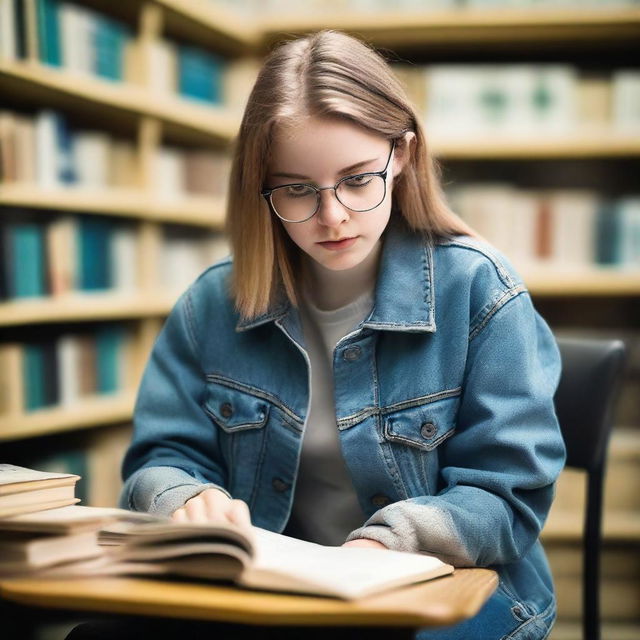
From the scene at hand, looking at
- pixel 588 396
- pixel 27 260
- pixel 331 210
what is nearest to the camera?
pixel 331 210

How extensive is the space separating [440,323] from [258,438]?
0.32 meters

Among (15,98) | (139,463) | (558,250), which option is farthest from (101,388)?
(558,250)

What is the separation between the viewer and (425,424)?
1143 millimetres

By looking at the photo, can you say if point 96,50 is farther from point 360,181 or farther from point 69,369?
point 360,181

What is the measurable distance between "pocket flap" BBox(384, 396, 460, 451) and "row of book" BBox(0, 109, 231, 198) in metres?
1.37

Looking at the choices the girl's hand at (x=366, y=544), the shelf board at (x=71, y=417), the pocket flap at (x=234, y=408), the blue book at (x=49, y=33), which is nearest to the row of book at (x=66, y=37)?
the blue book at (x=49, y=33)

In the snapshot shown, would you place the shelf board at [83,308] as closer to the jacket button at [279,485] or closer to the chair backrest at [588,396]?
the jacket button at [279,485]

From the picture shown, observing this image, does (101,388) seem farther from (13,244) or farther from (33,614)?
(33,614)

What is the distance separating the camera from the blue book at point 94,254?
95.7 inches

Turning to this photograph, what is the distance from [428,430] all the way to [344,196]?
343mm

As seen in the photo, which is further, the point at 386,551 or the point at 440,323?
the point at 440,323

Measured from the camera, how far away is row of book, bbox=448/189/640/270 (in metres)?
2.66

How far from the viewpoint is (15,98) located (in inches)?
87.6

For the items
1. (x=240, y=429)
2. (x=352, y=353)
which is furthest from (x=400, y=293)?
(x=240, y=429)
